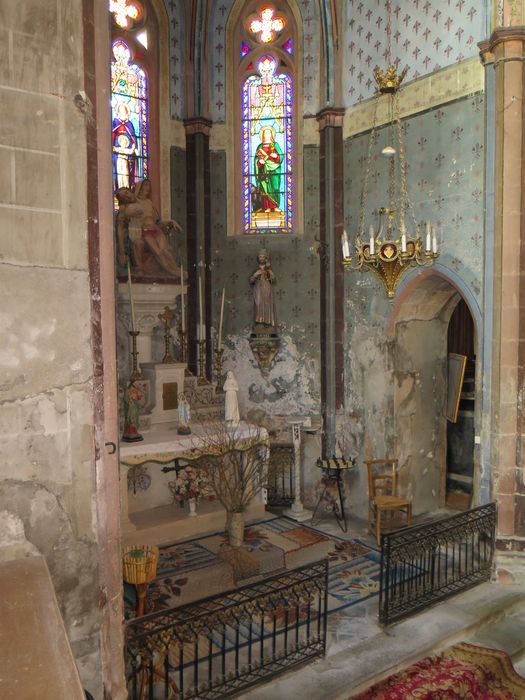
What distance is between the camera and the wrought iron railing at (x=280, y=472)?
1137 cm

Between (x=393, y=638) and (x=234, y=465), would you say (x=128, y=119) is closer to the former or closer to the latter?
(x=234, y=465)

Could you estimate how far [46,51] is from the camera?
4.23 m

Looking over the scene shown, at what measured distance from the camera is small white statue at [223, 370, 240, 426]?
10422 millimetres

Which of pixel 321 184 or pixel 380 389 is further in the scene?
pixel 321 184

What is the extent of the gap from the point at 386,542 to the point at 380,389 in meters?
3.90

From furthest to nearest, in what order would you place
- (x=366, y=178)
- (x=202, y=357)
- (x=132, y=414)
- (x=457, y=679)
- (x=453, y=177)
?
(x=202, y=357), (x=366, y=178), (x=132, y=414), (x=453, y=177), (x=457, y=679)

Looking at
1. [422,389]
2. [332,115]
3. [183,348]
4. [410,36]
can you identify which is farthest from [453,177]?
[183,348]

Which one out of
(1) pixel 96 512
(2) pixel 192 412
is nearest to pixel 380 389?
(2) pixel 192 412

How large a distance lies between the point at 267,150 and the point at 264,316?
314 centimetres

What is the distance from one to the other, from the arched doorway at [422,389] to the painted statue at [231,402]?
2572 millimetres

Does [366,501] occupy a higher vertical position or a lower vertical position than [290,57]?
→ lower

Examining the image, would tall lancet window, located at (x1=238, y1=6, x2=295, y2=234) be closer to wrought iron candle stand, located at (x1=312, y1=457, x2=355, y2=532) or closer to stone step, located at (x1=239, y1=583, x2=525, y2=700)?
wrought iron candle stand, located at (x1=312, y1=457, x2=355, y2=532)

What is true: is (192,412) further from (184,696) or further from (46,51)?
(46,51)

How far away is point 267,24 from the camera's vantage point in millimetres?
11891
